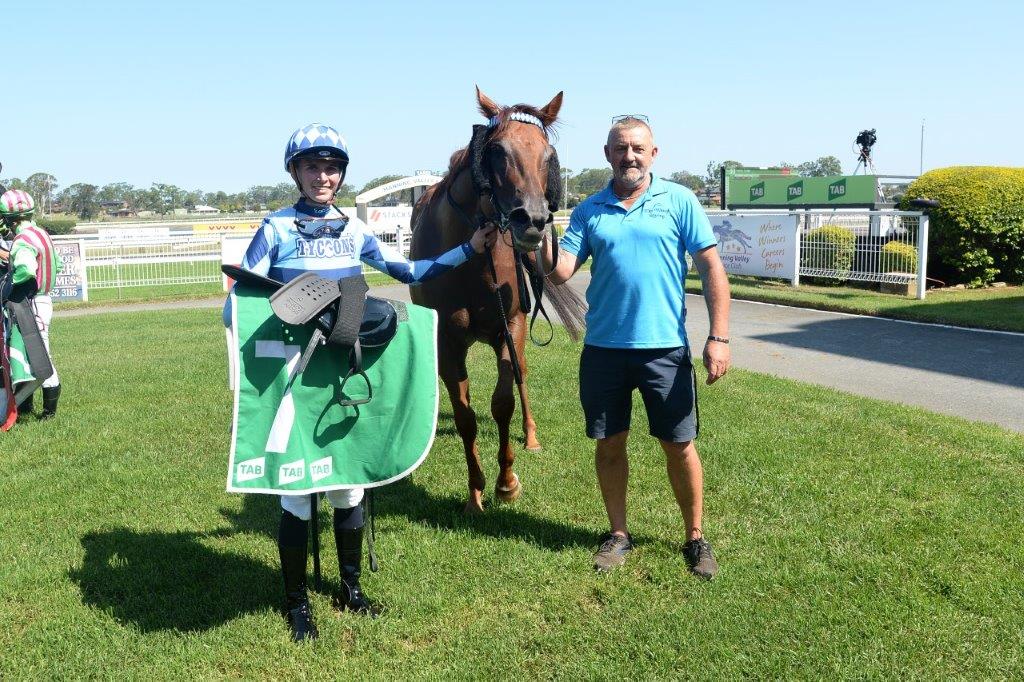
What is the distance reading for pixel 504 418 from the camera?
5051 mm

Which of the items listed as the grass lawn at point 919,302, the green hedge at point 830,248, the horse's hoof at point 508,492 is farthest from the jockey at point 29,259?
the green hedge at point 830,248

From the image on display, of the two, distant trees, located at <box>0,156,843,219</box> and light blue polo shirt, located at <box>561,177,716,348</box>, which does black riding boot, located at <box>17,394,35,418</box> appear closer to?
light blue polo shirt, located at <box>561,177,716,348</box>

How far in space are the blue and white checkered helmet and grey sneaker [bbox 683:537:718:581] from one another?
7.87 ft

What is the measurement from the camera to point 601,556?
13.4 ft

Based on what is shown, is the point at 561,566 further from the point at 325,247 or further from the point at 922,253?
the point at 922,253

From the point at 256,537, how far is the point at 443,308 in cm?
159

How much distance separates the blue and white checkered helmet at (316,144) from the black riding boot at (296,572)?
146 cm

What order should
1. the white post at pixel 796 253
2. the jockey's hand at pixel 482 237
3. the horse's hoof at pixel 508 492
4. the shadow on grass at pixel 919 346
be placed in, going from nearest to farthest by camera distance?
the jockey's hand at pixel 482 237 < the horse's hoof at pixel 508 492 < the shadow on grass at pixel 919 346 < the white post at pixel 796 253

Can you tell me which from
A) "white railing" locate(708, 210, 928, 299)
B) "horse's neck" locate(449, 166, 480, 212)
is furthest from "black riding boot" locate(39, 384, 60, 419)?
"white railing" locate(708, 210, 928, 299)

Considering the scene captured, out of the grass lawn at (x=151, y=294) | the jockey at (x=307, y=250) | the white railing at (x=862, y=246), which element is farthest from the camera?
the grass lawn at (x=151, y=294)

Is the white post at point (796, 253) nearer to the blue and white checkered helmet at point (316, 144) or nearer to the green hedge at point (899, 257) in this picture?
the green hedge at point (899, 257)

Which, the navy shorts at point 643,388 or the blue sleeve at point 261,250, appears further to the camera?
the navy shorts at point 643,388

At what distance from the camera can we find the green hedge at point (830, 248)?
15789mm

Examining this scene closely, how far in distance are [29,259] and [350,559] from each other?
4.72 meters
